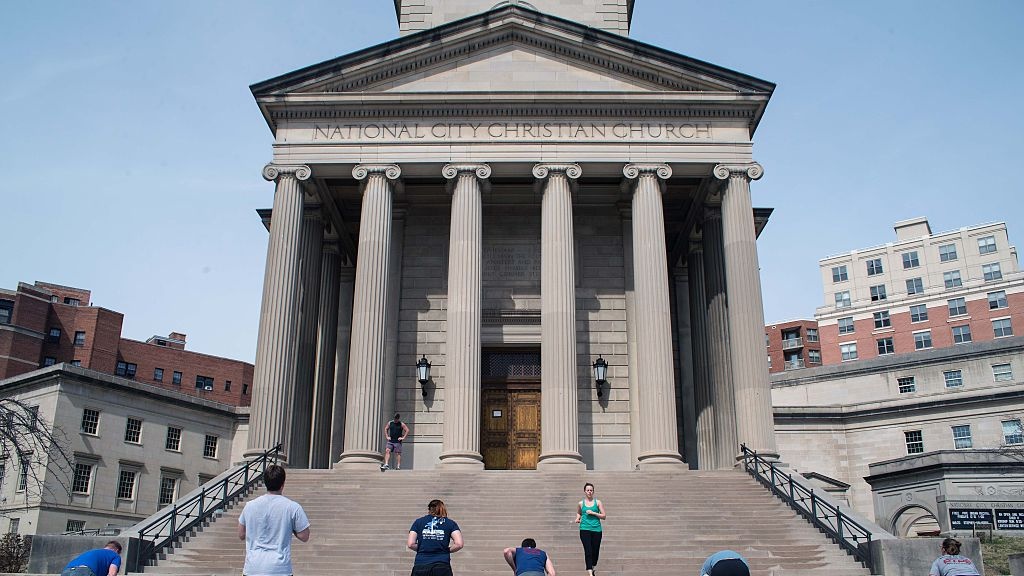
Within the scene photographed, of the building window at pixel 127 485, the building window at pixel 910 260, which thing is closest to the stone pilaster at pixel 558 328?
→ the building window at pixel 127 485

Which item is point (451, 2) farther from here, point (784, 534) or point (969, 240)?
point (969, 240)

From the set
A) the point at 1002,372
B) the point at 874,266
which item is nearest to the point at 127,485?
the point at 1002,372

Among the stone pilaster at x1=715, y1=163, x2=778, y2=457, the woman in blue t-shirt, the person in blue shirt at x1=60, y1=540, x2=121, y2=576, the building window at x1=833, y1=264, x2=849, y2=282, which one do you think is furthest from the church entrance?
the building window at x1=833, y1=264, x2=849, y2=282

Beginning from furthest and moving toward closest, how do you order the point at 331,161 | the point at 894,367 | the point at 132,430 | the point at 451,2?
1. the point at 894,367
2. the point at 132,430
3. the point at 451,2
4. the point at 331,161

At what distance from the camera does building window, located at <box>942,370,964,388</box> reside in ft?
202

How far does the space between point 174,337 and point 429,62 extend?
7722cm

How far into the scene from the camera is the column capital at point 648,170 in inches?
1136

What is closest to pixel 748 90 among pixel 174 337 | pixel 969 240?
pixel 969 240

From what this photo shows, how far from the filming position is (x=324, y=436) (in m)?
33.3

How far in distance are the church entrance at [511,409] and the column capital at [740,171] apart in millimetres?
8601

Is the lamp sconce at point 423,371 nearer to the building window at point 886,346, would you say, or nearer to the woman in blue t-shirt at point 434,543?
the woman in blue t-shirt at point 434,543

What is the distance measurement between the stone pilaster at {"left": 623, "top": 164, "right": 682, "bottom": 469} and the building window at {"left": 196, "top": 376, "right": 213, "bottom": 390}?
216 ft

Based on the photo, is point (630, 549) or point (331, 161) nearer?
point (630, 549)

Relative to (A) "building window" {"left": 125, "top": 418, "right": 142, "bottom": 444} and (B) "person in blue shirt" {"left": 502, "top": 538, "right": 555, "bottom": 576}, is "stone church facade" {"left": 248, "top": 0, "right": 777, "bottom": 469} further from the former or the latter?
(A) "building window" {"left": 125, "top": 418, "right": 142, "bottom": 444}
